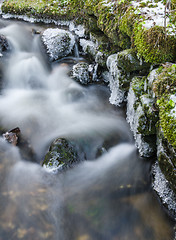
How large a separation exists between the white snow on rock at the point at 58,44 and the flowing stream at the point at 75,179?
1910 millimetres

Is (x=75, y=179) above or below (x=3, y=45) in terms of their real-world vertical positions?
below

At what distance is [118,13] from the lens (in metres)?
5.84

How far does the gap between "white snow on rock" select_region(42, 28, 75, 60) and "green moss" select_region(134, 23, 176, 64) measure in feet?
14.4

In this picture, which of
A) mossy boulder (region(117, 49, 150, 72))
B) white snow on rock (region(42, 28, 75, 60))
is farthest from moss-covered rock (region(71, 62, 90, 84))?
mossy boulder (region(117, 49, 150, 72))

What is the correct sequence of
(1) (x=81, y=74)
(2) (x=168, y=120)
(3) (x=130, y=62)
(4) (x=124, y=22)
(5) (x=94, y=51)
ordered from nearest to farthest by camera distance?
(2) (x=168, y=120) → (3) (x=130, y=62) → (4) (x=124, y=22) → (1) (x=81, y=74) → (5) (x=94, y=51)

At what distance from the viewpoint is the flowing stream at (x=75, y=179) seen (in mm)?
3393

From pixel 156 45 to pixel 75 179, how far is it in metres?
3.67

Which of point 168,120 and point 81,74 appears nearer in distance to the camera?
point 168,120

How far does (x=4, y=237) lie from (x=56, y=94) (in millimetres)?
4809

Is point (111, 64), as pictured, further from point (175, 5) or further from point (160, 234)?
point (160, 234)

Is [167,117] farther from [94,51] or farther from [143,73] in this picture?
[94,51]

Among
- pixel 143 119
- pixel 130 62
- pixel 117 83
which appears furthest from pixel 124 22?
pixel 143 119

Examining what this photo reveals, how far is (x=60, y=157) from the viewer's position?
14.1ft

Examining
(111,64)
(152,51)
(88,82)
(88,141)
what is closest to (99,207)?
(88,141)
